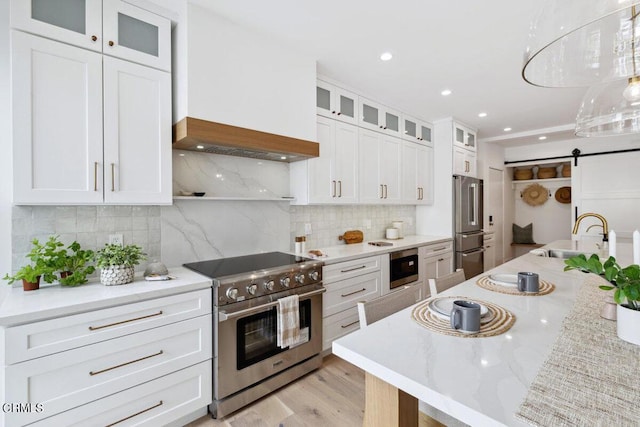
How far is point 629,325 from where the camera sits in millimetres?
950

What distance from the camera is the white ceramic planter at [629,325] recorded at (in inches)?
36.7

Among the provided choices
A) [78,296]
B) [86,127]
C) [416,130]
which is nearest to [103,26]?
[86,127]

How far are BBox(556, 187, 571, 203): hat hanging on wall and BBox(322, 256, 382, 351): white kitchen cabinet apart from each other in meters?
5.25

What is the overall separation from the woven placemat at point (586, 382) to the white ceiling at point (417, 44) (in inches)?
52.4

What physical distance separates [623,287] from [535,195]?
21.3 feet

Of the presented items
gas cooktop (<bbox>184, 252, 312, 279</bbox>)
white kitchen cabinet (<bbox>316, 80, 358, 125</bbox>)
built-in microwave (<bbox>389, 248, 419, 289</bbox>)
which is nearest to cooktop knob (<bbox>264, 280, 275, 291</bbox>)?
gas cooktop (<bbox>184, 252, 312, 279</bbox>)

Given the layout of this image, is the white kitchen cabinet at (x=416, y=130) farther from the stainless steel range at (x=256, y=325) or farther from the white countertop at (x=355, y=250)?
the stainless steel range at (x=256, y=325)

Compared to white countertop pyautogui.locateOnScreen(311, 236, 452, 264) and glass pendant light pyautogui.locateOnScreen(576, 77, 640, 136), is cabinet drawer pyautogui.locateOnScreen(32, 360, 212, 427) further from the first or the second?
glass pendant light pyautogui.locateOnScreen(576, 77, 640, 136)

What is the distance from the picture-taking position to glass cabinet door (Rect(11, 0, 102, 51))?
1.47 metres

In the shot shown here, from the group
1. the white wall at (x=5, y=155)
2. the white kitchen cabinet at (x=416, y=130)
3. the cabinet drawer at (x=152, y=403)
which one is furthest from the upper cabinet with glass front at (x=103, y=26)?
the white kitchen cabinet at (x=416, y=130)

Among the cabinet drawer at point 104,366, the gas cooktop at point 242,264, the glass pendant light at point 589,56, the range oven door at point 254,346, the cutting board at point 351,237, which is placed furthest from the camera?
the cutting board at point 351,237

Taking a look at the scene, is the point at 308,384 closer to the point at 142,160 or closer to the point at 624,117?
the point at 142,160

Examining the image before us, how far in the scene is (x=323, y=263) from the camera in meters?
2.42

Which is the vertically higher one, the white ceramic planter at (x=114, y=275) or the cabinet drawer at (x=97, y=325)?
the white ceramic planter at (x=114, y=275)
